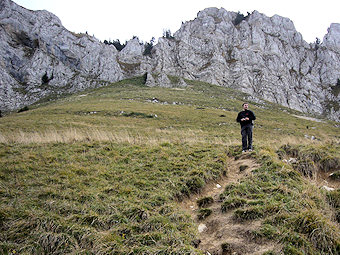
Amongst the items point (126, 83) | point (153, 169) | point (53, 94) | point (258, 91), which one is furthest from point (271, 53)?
point (153, 169)

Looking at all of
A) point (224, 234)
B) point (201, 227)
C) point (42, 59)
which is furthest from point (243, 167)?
point (42, 59)

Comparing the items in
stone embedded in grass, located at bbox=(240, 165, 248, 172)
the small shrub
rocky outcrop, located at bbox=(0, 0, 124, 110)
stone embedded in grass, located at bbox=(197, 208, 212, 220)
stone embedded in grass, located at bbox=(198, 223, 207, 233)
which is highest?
rocky outcrop, located at bbox=(0, 0, 124, 110)

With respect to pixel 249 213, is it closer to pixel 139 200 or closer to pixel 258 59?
pixel 139 200

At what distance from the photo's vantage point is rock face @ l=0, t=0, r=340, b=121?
78.6 metres

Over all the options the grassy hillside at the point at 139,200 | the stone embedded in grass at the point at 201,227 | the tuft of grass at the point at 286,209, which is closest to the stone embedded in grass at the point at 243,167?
the grassy hillside at the point at 139,200

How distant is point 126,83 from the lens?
8238 cm

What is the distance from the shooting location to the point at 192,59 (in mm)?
112438

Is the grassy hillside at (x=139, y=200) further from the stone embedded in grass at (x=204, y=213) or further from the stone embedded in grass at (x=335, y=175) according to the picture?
the stone embedded in grass at (x=204, y=213)

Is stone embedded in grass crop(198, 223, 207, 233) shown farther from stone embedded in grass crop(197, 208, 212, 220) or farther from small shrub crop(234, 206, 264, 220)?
small shrub crop(234, 206, 264, 220)

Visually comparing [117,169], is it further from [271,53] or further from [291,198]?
[271,53]

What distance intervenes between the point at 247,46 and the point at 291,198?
5410 inches

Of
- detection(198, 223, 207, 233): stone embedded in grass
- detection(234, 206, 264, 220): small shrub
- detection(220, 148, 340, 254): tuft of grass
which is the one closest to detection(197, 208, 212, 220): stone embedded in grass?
detection(198, 223, 207, 233): stone embedded in grass

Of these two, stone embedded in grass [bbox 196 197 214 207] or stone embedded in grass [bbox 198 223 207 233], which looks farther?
stone embedded in grass [bbox 196 197 214 207]

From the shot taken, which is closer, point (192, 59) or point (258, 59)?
point (258, 59)
